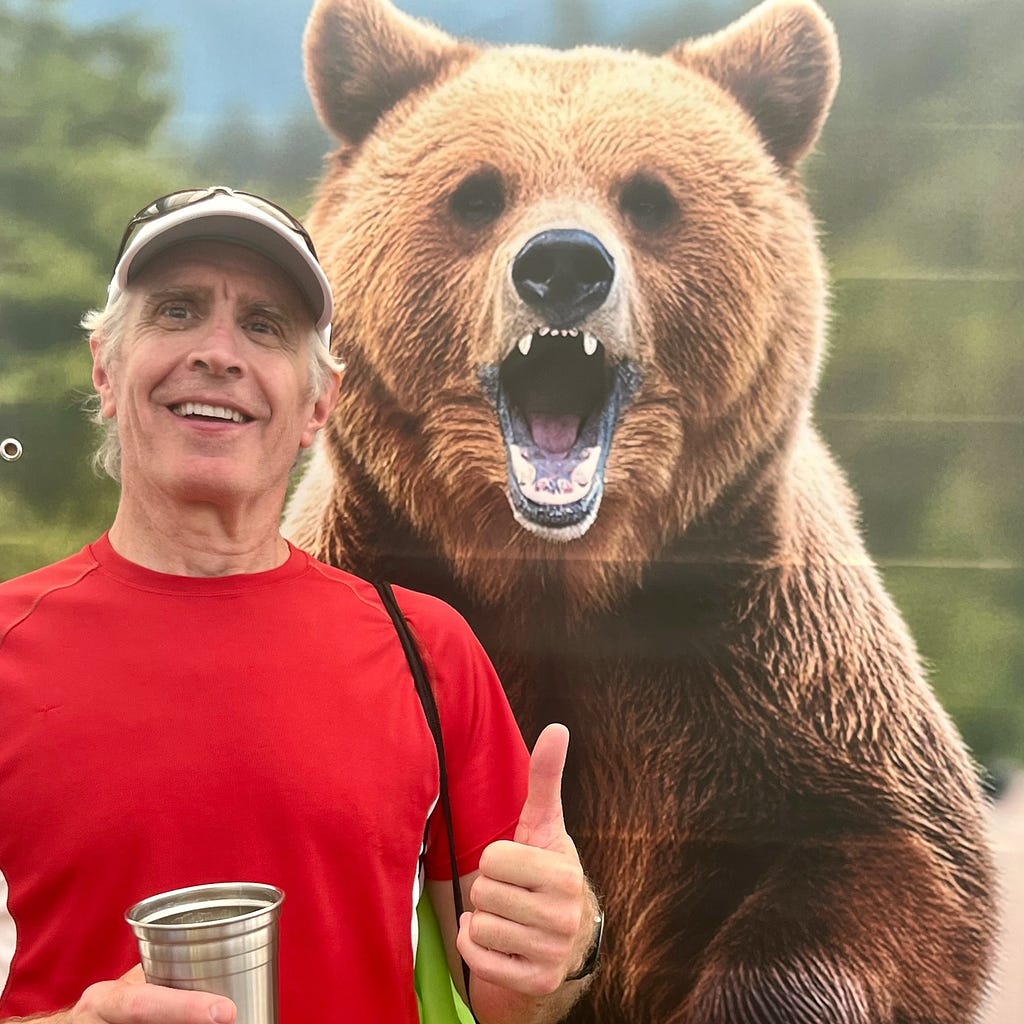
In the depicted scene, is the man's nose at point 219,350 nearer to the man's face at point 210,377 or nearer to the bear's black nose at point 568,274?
the man's face at point 210,377

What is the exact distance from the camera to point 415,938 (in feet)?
4.20

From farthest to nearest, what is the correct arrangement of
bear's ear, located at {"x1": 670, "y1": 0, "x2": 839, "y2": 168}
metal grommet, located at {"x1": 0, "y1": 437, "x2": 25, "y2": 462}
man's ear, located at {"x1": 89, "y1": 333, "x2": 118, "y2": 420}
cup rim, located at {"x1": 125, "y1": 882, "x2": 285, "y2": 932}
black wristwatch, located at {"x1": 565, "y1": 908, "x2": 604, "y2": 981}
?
1. metal grommet, located at {"x1": 0, "y1": 437, "x2": 25, "y2": 462}
2. bear's ear, located at {"x1": 670, "y1": 0, "x2": 839, "y2": 168}
3. man's ear, located at {"x1": 89, "y1": 333, "x2": 118, "y2": 420}
4. black wristwatch, located at {"x1": 565, "y1": 908, "x2": 604, "y2": 981}
5. cup rim, located at {"x1": 125, "y1": 882, "x2": 285, "y2": 932}

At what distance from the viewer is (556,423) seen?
1.79 meters

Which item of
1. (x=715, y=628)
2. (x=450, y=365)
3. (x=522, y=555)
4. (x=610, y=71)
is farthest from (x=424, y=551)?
(x=610, y=71)

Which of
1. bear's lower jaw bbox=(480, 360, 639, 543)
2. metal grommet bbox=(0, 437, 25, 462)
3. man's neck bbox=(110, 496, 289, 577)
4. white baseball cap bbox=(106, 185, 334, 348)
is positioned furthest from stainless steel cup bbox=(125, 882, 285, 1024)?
metal grommet bbox=(0, 437, 25, 462)

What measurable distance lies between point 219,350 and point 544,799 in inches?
31.6

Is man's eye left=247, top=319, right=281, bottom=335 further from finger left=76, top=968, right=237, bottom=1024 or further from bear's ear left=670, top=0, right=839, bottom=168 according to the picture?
bear's ear left=670, top=0, right=839, bottom=168

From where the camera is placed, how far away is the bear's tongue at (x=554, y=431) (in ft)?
5.86

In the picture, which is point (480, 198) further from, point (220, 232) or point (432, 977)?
point (432, 977)

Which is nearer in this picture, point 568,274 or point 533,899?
point 533,899

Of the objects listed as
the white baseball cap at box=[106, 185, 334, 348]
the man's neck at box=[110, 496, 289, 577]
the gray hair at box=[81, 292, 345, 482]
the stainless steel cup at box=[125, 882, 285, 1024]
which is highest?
the white baseball cap at box=[106, 185, 334, 348]

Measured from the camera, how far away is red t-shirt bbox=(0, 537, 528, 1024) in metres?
1.09

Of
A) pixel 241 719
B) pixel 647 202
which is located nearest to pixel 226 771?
pixel 241 719

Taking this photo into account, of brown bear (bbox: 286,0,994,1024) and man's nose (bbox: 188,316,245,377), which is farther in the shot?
brown bear (bbox: 286,0,994,1024)
